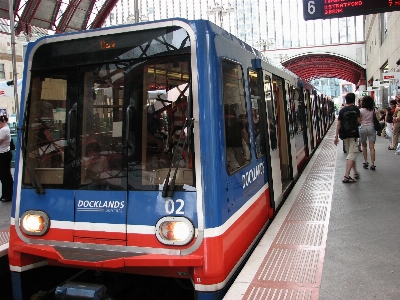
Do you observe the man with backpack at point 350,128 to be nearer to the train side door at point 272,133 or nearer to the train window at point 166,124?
the train side door at point 272,133

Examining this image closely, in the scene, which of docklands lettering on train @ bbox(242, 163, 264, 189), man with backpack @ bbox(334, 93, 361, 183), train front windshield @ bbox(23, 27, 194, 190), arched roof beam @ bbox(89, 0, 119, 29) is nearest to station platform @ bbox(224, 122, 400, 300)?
man with backpack @ bbox(334, 93, 361, 183)

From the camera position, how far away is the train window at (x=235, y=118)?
3719 mm

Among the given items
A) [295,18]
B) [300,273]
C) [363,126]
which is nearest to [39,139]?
[300,273]

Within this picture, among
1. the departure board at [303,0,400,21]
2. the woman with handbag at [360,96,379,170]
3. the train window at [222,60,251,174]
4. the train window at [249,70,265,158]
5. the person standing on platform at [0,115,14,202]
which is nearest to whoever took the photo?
the train window at [222,60,251,174]

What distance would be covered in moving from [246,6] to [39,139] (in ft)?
195

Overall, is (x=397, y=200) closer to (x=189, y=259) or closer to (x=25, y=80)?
(x=189, y=259)

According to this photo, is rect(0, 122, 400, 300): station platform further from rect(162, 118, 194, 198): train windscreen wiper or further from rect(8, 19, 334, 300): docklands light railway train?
rect(162, 118, 194, 198): train windscreen wiper

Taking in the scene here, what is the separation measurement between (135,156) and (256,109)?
5.94 ft

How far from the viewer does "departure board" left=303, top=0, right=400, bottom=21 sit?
8.57 m

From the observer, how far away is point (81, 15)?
118 feet

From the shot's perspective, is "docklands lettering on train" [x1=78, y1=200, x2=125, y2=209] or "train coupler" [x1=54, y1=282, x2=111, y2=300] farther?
"docklands lettering on train" [x1=78, y1=200, x2=125, y2=209]

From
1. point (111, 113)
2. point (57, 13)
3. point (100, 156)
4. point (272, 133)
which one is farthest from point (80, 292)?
point (57, 13)

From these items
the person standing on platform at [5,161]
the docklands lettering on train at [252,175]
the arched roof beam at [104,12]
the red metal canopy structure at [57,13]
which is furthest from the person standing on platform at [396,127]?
the arched roof beam at [104,12]

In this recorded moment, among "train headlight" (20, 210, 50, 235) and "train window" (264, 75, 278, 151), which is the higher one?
"train window" (264, 75, 278, 151)
